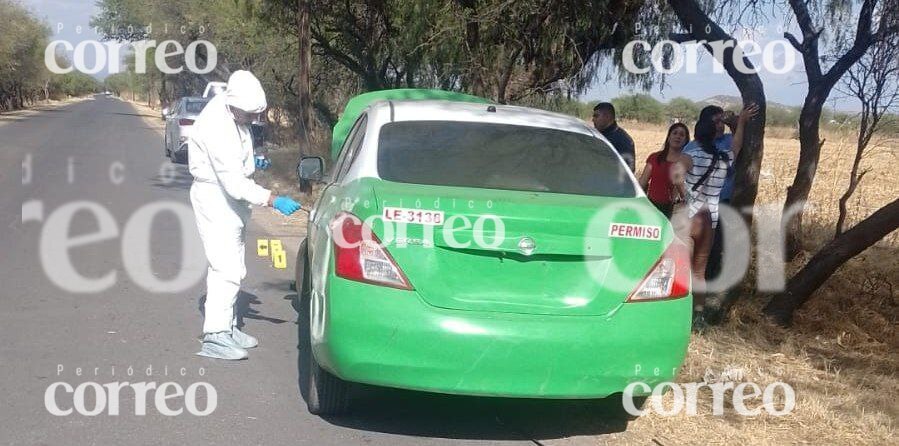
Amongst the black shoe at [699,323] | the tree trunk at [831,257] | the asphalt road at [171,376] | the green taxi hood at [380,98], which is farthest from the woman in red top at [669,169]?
the asphalt road at [171,376]

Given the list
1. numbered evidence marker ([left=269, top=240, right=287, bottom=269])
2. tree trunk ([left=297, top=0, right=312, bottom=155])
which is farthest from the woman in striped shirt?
tree trunk ([left=297, top=0, right=312, bottom=155])

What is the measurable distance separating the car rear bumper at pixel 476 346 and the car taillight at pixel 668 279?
9 centimetres

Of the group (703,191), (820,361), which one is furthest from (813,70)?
(820,361)

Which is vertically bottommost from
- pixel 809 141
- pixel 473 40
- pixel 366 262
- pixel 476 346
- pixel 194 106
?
pixel 476 346

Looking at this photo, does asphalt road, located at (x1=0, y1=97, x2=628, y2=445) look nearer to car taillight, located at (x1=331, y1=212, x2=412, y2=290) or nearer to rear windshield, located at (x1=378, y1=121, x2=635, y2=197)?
car taillight, located at (x1=331, y1=212, x2=412, y2=290)

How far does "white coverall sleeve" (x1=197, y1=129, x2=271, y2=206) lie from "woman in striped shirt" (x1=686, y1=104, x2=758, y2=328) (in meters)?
3.30

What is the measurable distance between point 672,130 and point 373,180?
343cm

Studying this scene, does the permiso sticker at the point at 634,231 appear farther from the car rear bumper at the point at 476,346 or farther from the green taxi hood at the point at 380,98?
the green taxi hood at the point at 380,98

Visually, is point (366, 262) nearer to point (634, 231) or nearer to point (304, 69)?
point (634, 231)

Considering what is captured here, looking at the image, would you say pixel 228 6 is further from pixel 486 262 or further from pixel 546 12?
pixel 486 262

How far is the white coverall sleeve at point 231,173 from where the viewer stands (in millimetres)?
5551

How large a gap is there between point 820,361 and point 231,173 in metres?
4.09

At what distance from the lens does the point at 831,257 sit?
6.79m

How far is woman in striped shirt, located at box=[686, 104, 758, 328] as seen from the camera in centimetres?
708
